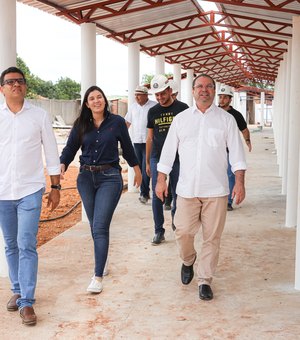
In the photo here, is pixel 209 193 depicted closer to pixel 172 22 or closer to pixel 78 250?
pixel 78 250

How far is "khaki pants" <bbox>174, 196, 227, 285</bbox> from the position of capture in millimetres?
4406

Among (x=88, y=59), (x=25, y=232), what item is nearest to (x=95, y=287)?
(x=25, y=232)

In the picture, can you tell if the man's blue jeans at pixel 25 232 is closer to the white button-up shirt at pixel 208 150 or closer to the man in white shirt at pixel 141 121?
the white button-up shirt at pixel 208 150

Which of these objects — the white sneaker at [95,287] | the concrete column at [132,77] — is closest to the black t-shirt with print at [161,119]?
the white sneaker at [95,287]

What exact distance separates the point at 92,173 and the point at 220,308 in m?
1.62

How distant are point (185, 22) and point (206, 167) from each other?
10.1 meters

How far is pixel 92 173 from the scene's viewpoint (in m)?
4.59

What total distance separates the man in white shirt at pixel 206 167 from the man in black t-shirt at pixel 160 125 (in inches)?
57.1

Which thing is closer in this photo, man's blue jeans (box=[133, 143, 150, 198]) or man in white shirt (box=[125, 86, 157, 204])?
man in white shirt (box=[125, 86, 157, 204])

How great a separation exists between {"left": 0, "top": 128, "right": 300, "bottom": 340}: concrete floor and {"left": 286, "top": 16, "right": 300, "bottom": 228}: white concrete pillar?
0.28m

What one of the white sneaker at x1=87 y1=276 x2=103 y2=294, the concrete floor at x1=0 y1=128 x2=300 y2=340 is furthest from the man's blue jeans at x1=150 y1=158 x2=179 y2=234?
the white sneaker at x1=87 y1=276 x2=103 y2=294

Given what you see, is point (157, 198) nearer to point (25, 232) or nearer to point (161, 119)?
point (161, 119)

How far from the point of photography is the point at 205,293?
14.6ft

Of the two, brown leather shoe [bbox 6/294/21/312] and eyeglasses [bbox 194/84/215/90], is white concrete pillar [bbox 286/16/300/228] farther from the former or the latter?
brown leather shoe [bbox 6/294/21/312]
